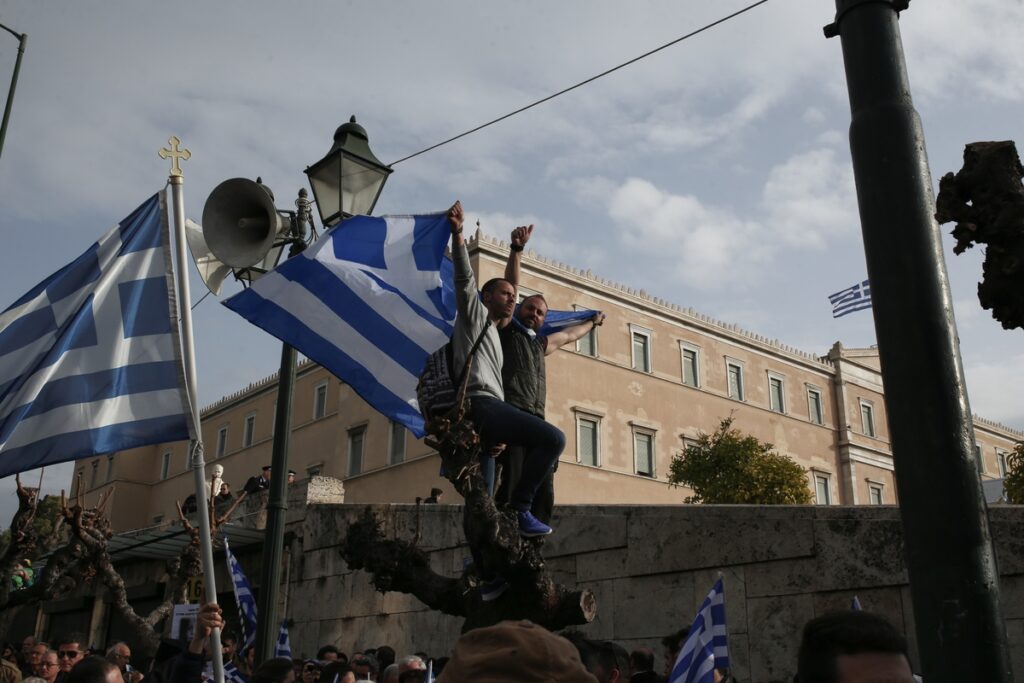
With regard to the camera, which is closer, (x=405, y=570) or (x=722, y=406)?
(x=405, y=570)

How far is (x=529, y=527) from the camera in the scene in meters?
5.89

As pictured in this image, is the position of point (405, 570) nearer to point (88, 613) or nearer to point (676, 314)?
point (88, 613)

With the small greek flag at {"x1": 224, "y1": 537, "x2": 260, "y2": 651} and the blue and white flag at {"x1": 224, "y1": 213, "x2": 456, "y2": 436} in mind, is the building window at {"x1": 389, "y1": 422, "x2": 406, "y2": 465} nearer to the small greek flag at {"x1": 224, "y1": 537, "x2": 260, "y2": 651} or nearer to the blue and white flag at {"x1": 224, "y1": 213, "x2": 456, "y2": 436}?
the small greek flag at {"x1": 224, "y1": 537, "x2": 260, "y2": 651}

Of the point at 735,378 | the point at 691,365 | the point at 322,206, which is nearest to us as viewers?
the point at 322,206

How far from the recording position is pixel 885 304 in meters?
3.11

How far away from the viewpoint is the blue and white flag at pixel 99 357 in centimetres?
607

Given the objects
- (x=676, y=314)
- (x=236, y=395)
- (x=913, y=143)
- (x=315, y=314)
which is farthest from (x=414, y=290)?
(x=236, y=395)

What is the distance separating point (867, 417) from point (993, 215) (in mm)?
A: 49393

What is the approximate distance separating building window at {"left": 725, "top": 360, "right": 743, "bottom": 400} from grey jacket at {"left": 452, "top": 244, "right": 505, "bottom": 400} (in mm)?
39554

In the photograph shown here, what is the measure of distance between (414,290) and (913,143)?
439cm

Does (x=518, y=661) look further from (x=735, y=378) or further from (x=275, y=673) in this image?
(x=735, y=378)

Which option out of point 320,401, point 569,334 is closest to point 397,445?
point 320,401

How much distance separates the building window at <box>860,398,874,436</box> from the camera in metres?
49.4

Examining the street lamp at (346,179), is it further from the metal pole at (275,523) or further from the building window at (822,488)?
the building window at (822,488)
